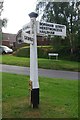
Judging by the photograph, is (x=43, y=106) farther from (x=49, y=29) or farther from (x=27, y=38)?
(x=49, y=29)

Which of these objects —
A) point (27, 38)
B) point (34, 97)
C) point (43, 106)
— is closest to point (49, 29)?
point (27, 38)

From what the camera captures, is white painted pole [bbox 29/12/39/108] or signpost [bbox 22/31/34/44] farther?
white painted pole [bbox 29/12/39/108]

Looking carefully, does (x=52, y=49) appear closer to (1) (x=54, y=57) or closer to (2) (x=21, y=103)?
(1) (x=54, y=57)

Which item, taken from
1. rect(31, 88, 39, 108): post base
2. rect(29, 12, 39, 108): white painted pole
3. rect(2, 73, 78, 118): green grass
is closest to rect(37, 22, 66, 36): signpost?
rect(29, 12, 39, 108): white painted pole

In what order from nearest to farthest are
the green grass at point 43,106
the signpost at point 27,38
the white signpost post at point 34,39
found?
1. the green grass at point 43,106
2. the signpost at point 27,38
3. the white signpost post at point 34,39

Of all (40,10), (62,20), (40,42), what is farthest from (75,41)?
(40,42)

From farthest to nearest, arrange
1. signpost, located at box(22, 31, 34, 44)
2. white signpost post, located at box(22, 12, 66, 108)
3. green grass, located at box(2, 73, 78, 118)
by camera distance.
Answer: white signpost post, located at box(22, 12, 66, 108) < signpost, located at box(22, 31, 34, 44) < green grass, located at box(2, 73, 78, 118)

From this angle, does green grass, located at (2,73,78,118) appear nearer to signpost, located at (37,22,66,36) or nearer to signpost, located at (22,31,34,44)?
signpost, located at (22,31,34,44)

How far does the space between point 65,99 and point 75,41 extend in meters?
21.5

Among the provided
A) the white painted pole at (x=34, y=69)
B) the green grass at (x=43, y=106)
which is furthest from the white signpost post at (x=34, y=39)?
the green grass at (x=43, y=106)

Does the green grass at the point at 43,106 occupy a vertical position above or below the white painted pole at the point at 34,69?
below

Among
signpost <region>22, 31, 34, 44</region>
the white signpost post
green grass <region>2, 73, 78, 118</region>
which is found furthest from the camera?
the white signpost post

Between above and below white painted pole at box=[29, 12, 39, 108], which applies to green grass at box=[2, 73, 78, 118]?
below

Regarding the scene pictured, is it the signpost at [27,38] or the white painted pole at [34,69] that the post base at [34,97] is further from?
the signpost at [27,38]
